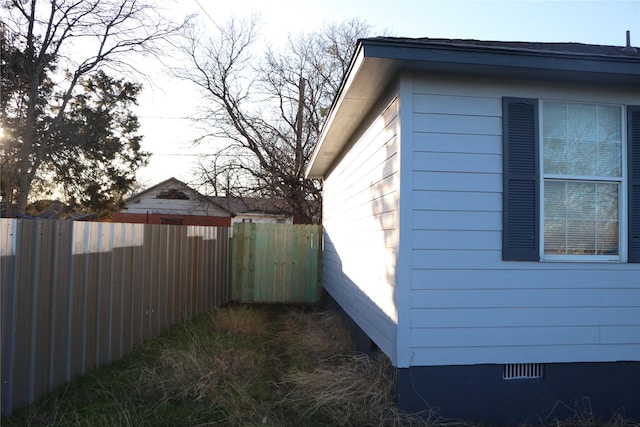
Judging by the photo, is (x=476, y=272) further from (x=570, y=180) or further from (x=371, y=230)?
(x=371, y=230)

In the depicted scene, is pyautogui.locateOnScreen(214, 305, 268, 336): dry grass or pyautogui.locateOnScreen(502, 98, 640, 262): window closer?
pyautogui.locateOnScreen(502, 98, 640, 262): window

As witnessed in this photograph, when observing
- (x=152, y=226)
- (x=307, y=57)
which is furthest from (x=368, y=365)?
(x=307, y=57)

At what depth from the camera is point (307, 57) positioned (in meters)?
22.4

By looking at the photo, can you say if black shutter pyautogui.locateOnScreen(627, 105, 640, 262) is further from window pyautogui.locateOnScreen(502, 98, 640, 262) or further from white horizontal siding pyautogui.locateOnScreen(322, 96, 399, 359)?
white horizontal siding pyautogui.locateOnScreen(322, 96, 399, 359)

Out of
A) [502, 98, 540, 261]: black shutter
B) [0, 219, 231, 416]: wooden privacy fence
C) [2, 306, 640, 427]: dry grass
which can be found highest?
[502, 98, 540, 261]: black shutter

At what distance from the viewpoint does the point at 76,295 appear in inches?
204

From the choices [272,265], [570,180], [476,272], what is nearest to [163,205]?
[272,265]

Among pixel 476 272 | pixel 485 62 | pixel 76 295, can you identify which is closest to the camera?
pixel 485 62

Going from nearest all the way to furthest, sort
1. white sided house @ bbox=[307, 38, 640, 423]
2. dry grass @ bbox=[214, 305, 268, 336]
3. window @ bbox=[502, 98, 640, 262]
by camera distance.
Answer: white sided house @ bbox=[307, 38, 640, 423] → window @ bbox=[502, 98, 640, 262] → dry grass @ bbox=[214, 305, 268, 336]

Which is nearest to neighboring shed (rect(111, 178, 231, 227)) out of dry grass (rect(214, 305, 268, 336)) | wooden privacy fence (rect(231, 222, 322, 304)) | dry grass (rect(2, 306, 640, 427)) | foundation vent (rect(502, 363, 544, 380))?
wooden privacy fence (rect(231, 222, 322, 304))

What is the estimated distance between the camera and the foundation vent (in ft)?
15.1

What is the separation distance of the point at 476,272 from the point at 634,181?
1.67 metres

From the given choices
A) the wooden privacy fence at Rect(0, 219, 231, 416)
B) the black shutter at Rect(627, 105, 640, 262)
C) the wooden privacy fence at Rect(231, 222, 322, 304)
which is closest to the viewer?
the wooden privacy fence at Rect(0, 219, 231, 416)

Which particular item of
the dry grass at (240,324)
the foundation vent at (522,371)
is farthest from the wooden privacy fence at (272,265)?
the foundation vent at (522,371)
